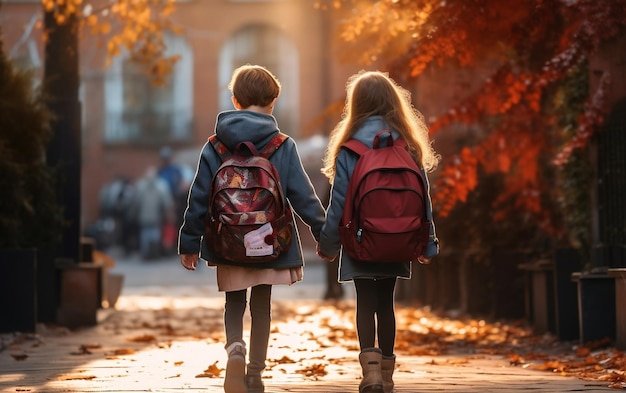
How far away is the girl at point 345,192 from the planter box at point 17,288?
13.2 ft

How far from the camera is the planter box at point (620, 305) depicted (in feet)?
29.0

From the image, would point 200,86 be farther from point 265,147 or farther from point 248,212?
point 248,212

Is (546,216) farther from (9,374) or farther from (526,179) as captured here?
(9,374)

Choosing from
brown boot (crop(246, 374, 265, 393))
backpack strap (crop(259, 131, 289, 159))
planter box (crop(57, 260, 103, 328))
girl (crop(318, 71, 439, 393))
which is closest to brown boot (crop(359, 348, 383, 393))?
girl (crop(318, 71, 439, 393))

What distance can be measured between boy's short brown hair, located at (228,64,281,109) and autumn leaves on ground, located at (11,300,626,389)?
168cm

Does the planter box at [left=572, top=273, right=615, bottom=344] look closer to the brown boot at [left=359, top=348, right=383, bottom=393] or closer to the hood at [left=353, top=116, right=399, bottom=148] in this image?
the hood at [left=353, top=116, right=399, bottom=148]

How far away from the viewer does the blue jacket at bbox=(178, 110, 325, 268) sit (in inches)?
265

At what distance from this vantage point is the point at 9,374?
7965mm

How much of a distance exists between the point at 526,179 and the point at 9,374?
5550 mm

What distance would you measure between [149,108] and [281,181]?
129 ft

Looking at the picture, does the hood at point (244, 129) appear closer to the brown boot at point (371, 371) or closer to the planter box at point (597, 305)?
the brown boot at point (371, 371)

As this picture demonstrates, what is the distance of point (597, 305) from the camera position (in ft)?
30.9

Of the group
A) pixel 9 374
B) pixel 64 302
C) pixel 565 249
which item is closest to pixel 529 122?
pixel 565 249

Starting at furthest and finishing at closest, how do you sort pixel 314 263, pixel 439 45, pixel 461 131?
1. pixel 314 263
2. pixel 461 131
3. pixel 439 45
